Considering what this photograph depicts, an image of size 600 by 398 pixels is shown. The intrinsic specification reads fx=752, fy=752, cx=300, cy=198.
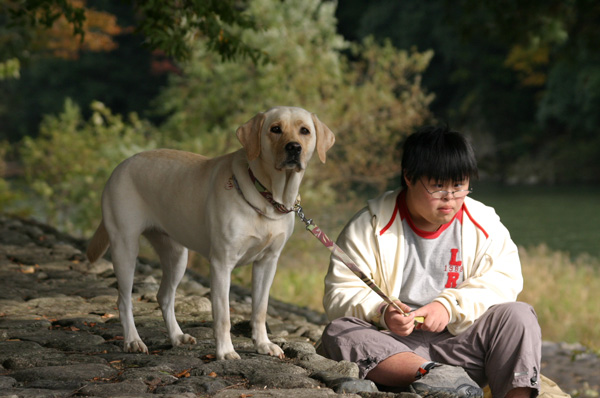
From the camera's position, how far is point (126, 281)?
410 cm

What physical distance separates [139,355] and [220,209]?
92 cm

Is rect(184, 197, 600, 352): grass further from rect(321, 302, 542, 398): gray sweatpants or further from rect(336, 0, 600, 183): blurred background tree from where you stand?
rect(336, 0, 600, 183): blurred background tree

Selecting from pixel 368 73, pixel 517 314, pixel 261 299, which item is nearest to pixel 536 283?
pixel 368 73

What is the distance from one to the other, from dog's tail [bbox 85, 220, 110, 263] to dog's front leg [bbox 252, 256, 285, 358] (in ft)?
3.51

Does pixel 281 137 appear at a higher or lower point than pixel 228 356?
higher

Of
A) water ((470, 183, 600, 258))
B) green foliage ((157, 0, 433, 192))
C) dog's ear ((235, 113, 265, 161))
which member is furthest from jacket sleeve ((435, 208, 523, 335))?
water ((470, 183, 600, 258))

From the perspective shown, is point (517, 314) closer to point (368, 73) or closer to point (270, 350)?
point (270, 350)

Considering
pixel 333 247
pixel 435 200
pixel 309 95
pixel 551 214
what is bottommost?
pixel 551 214

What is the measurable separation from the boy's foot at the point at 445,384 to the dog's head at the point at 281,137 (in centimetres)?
109

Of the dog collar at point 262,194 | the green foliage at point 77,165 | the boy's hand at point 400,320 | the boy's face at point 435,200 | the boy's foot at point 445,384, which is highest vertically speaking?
the boy's face at point 435,200

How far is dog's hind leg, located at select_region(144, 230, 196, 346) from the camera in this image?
4.23 meters

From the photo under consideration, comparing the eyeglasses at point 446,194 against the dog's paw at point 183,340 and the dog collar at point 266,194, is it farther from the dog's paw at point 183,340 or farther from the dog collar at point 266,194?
the dog's paw at point 183,340

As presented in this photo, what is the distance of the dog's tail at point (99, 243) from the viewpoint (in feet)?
14.4

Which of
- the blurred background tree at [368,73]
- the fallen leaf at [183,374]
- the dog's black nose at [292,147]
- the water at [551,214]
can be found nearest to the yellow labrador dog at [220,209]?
the dog's black nose at [292,147]
